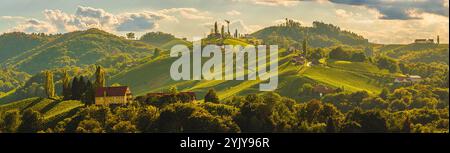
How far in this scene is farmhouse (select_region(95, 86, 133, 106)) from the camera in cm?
13988

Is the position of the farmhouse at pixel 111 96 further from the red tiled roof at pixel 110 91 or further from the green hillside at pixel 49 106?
the green hillside at pixel 49 106

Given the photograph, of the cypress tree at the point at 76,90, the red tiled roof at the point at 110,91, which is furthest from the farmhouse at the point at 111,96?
the cypress tree at the point at 76,90

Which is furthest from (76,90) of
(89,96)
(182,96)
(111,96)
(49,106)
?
(182,96)

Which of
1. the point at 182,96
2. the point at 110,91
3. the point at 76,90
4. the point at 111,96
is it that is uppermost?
the point at 110,91

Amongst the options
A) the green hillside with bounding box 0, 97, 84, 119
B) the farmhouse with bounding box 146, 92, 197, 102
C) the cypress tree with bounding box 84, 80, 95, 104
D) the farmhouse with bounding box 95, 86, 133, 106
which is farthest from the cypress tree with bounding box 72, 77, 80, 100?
the farmhouse with bounding box 146, 92, 197, 102

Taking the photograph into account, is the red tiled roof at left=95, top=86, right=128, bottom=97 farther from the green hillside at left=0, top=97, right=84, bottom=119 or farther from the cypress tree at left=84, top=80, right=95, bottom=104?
the green hillside at left=0, top=97, right=84, bottom=119

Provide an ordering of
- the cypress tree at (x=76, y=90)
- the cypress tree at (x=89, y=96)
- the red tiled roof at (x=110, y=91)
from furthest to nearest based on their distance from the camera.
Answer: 1. the cypress tree at (x=76, y=90)
2. the red tiled roof at (x=110, y=91)
3. the cypress tree at (x=89, y=96)

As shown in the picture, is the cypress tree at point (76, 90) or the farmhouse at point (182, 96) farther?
the cypress tree at point (76, 90)

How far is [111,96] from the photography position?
141 meters

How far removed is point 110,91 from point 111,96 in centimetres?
122

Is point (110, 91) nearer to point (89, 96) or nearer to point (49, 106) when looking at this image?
point (89, 96)

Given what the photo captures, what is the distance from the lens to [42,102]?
511 ft

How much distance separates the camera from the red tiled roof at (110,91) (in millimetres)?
140625

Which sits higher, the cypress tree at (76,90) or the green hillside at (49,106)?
the cypress tree at (76,90)
